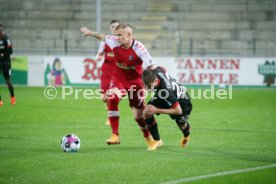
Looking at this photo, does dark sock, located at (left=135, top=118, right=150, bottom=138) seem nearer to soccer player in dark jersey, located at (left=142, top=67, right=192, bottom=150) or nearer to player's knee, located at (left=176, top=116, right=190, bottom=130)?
soccer player in dark jersey, located at (left=142, top=67, right=192, bottom=150)

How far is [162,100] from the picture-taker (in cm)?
1180

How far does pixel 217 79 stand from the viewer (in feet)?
98.6

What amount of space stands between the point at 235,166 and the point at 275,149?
2218 millimetres

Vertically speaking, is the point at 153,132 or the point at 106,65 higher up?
the point at 106,65

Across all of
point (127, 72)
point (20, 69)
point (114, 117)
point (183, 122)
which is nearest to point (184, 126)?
point (183, 122)

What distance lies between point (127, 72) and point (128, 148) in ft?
4.76

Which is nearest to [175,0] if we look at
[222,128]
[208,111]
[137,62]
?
[208,111]

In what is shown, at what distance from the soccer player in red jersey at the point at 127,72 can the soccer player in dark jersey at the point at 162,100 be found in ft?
0.98

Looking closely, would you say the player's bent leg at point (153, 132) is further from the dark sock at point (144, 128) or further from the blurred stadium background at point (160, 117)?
the blurred stadium background at point (160, 117)

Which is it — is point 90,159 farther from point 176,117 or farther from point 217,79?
Answer: point 217,79

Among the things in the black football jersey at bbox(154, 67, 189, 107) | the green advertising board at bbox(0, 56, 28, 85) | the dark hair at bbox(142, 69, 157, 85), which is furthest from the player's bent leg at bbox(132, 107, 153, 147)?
the green advertising board at bbox(0, 56, 28, 85)

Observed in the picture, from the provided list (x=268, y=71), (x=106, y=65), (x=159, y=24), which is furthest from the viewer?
(x=159, y=24)

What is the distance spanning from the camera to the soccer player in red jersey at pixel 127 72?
39.9 feet

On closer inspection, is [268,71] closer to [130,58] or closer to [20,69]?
[20,69]
